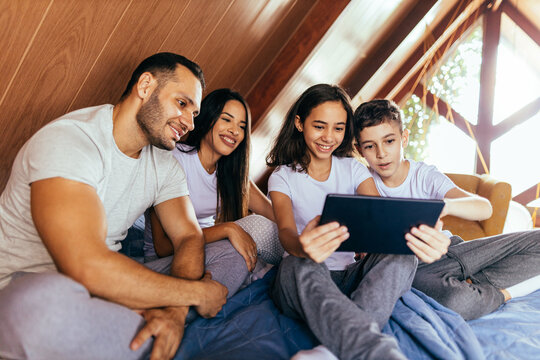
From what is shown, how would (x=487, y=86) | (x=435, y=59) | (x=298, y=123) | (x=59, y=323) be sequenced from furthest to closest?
(x=435, y=59), (x=487, y=86), (x=298, y=123), (x=59, y=323)

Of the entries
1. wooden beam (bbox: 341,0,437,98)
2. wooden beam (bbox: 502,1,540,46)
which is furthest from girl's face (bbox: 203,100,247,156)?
wooden beam (bbox: 502,1,540,46)

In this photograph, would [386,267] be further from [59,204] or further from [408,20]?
[408,20]

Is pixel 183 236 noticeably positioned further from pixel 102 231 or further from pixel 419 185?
pixel 419 185

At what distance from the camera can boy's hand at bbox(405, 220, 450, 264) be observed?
106 cm

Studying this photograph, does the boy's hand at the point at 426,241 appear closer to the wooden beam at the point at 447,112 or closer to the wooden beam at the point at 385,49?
the wooden beam at the point at 385,49

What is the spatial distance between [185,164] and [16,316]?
1.09m

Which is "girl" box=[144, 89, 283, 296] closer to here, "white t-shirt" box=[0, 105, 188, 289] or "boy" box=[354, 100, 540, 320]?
"white t-shirt" box=[0, 105, 188, 289]

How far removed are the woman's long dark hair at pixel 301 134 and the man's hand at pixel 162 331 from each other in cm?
82

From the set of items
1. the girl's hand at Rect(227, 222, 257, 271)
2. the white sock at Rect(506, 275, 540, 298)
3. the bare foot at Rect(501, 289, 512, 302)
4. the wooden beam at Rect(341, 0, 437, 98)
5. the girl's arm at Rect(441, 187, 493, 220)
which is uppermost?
the wooden beam at Rect(341, 0, 437, 98)

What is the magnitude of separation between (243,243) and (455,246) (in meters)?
0.85

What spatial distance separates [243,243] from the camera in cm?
141

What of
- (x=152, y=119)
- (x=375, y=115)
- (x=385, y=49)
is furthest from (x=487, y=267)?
(x=385, y=49)

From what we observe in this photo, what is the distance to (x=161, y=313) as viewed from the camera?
3.15 ft

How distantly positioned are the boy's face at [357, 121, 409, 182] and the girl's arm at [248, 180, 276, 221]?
1.77ft
